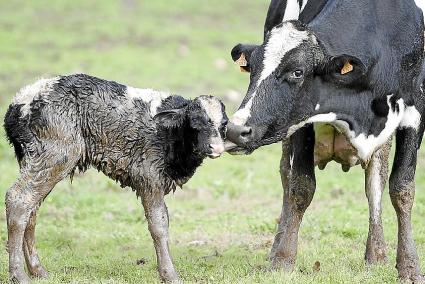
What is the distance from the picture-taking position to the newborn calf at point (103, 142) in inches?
308

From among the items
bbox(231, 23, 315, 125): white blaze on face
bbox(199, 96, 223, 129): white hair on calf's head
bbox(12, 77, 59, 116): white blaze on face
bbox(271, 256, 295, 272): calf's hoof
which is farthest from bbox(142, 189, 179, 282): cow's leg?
bbox(231, 23, 315, 125): white blaze on face

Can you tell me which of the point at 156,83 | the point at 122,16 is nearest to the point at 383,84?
the point at 156,83

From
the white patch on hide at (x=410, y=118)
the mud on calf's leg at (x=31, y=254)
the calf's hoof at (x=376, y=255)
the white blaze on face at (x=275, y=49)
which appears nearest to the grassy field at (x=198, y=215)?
the calf's hoof at (x=376, y=255)

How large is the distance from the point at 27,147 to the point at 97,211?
14.1 feet

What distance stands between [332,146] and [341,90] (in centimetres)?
83

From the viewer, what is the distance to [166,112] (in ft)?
26.8

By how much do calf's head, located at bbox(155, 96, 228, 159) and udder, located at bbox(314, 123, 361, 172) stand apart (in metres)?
0.85

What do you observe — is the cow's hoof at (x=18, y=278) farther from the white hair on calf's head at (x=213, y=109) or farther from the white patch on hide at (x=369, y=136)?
the white patch on hide at (x=369, y=136)

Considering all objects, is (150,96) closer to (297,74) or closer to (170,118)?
(170,118)

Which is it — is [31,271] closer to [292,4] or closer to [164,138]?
[164,138]

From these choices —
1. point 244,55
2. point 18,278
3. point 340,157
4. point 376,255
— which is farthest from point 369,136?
point 18,278

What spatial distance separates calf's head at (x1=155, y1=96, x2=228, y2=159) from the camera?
806 cm

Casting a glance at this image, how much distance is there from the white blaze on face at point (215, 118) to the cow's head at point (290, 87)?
396 mm

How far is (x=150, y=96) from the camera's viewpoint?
8.53 metres
